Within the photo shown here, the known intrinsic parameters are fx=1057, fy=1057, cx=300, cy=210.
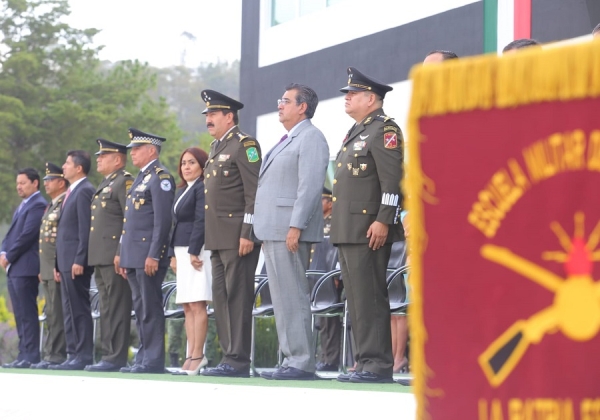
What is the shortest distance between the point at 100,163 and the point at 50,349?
191cm

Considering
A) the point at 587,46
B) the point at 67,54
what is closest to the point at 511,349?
the point at 587,46

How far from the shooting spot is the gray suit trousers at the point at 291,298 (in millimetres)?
6398

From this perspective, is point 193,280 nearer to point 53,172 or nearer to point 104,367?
point 104,367

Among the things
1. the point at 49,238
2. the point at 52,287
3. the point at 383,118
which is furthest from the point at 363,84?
the point at 52,287

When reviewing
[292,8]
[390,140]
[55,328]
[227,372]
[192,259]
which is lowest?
[227,372]

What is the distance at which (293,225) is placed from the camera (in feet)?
20.5

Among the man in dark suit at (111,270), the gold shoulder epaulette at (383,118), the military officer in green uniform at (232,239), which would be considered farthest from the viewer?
the man in dark suit at (111,270)

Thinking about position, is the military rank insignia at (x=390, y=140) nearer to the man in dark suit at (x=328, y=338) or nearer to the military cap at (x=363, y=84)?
the military cap at (x=363, y=84)

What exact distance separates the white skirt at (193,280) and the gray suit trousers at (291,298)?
1164 mm

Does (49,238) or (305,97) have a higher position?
(305,97)

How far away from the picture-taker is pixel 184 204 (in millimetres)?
7676

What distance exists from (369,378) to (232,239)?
1.71m

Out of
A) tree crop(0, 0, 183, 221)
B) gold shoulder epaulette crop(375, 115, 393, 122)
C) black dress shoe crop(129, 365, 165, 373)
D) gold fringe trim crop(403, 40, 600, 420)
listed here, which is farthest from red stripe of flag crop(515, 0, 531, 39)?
tree crop(0, 0, 183, 221)

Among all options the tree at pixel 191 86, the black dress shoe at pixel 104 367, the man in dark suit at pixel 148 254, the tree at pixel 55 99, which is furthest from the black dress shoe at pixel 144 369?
the tree at pixel 191 86
